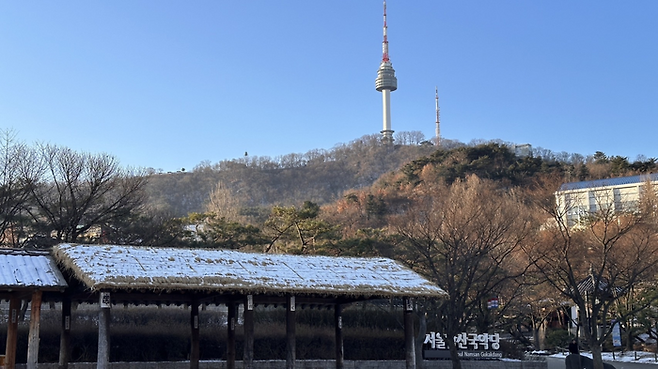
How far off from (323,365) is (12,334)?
11508 millimetres

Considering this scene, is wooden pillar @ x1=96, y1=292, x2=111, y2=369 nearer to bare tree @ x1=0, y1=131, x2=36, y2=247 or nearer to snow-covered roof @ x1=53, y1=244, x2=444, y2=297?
snow-covered roof @ x1=53, y1=244, x2=444, y2=297

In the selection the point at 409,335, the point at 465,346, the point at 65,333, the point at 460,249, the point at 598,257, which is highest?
the point at 460,249

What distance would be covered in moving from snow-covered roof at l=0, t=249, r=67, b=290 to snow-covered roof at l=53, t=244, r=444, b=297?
13.2 inches

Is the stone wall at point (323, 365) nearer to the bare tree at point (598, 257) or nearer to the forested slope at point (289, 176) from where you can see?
the bare tree at point (598, 257)

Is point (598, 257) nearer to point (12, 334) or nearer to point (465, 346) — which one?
point (465, 346)

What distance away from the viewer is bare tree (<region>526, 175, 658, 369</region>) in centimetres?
2406

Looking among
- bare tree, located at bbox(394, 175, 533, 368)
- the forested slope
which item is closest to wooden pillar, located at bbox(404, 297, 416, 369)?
bare tree, located at bbox(394, 175, 533, 368)

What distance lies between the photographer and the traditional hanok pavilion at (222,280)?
13.1m

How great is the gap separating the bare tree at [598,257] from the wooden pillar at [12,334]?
18.3m

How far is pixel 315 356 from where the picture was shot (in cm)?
2398

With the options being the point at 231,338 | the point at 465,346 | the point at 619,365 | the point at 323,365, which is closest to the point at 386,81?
the point at 619,365

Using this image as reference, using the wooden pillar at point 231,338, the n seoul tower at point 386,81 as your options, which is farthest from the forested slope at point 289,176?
the wooden pillar at point 231,338

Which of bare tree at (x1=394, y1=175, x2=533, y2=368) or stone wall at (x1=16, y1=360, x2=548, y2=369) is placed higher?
bare tree at (x1=394, y1=175, x2=533, y2=368)

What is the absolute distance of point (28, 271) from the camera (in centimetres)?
1350
